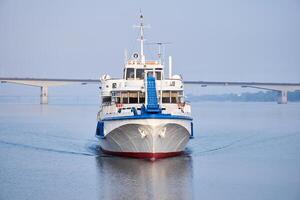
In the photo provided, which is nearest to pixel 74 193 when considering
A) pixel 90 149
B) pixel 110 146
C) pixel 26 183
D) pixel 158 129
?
pixel 26 183

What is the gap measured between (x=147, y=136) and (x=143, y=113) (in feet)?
4.27

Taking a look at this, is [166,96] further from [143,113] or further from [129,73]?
[143,113]

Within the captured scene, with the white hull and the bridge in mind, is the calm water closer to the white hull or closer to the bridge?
the white hull

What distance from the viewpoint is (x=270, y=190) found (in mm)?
27094

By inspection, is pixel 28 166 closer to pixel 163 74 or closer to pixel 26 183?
pixel 26 183

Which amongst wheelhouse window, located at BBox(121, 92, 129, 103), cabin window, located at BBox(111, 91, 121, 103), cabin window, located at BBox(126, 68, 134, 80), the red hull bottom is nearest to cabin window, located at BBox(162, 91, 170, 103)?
wheelhouse window, located at BBox(121, 92, 129, 103)

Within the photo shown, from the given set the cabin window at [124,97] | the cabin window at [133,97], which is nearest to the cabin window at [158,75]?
the cabin window at [133,97]

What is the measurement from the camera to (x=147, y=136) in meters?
33.1

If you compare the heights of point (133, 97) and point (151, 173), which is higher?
point (133, 97)

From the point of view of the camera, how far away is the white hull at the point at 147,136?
3278 cm

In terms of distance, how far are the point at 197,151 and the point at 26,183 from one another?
15.9 m

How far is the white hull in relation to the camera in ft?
108

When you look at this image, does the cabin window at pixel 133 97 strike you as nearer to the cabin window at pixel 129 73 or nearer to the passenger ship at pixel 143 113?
the passenger ship at pixel 143 113

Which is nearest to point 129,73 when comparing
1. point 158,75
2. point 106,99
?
point 158,75
